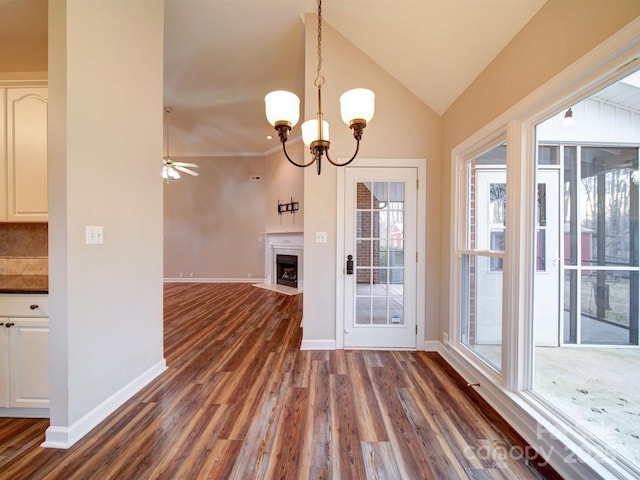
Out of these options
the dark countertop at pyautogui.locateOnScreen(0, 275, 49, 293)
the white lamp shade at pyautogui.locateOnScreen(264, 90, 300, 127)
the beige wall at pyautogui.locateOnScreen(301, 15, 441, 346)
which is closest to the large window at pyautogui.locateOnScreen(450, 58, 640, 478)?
the beige wall at pyautogui.locateOnScreen(301, 15, 441, 346)

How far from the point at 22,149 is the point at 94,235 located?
3.15ft

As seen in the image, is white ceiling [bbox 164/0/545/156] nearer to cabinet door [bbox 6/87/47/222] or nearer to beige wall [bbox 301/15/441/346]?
beige wall [bbox 301/15/441/346]

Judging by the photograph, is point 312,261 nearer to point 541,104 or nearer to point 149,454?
point 149,454

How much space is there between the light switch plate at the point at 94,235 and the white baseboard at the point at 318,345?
6.52 feet

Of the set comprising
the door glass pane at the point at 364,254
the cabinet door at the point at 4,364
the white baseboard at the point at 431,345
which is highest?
the door glass pane at the point at 364,254

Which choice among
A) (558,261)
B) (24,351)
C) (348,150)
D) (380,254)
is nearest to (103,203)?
(24,351)

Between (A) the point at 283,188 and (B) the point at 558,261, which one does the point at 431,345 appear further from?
(A) the point at 283,188

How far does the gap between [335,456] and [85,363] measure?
1.58 m

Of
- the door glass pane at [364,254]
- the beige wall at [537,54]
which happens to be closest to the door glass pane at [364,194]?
the door glass pane at [364,254]

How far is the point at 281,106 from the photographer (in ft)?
5.20

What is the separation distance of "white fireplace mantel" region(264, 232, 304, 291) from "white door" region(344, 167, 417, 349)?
11.0ft

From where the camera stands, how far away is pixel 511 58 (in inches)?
69.7

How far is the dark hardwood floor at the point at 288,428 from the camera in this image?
1351 millimetres

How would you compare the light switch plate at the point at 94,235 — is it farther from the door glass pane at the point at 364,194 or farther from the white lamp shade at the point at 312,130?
the door glass pane at the point at 364,194
